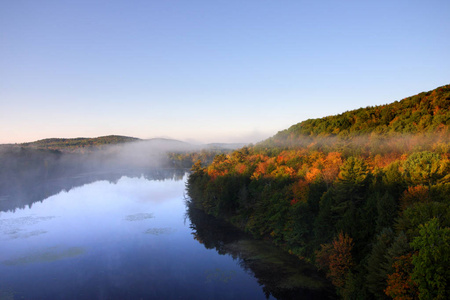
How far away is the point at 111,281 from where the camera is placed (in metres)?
31.9

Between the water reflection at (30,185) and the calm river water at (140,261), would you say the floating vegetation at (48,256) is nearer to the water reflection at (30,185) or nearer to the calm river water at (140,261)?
the calm river water at (140,261)

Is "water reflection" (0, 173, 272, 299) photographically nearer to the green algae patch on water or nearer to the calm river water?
the calm river water

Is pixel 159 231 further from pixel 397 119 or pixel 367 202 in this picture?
pixel 397 119

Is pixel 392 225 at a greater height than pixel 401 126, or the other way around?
pixel 401 126

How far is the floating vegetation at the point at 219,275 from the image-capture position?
33281 millimetres

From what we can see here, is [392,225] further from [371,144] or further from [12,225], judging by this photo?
[12,225]

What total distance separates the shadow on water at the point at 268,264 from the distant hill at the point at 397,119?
3524 cm

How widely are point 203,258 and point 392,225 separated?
25.1 m

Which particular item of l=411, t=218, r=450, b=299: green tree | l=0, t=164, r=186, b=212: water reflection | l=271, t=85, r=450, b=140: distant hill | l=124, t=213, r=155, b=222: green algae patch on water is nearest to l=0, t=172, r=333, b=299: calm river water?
l=124, t=213, r=155, b=222: green algae patch on water

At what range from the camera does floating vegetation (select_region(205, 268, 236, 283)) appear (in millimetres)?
33281

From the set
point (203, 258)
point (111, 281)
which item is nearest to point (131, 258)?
point (111, 281)

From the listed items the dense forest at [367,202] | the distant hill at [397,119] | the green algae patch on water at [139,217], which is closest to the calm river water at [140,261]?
the green algae patch on water at [139,217]

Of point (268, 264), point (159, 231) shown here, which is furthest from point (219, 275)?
point (159, 231)

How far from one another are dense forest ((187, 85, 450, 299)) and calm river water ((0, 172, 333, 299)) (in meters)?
3.82
